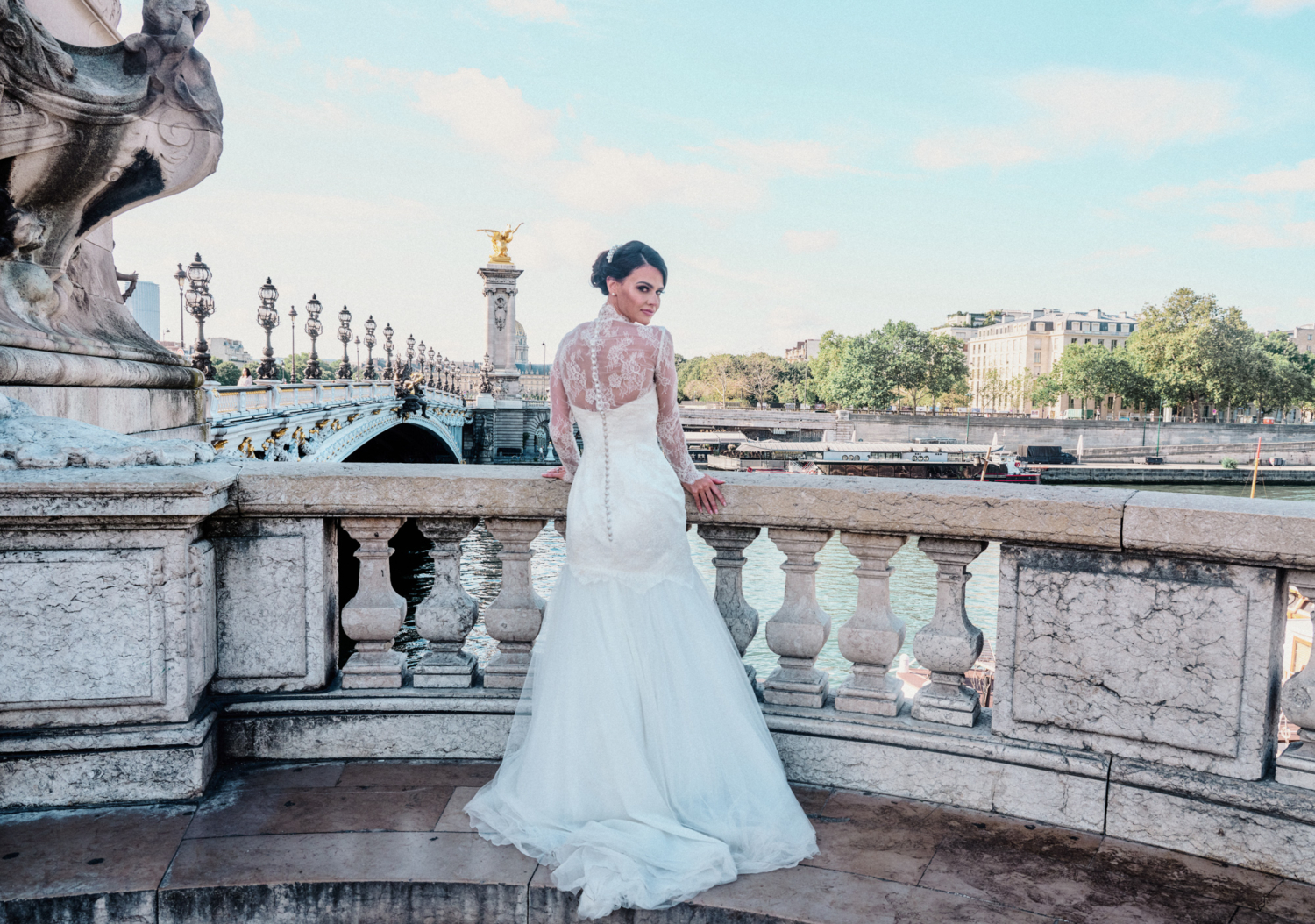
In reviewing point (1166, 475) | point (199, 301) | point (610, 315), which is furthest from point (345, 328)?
point (1166, 475)

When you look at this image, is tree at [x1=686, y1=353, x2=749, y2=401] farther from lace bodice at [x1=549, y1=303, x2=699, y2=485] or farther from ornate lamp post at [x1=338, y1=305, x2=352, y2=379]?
lace bodice at [x1=549, y1=303, x2=699, y2=485]

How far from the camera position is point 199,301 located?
48.0 feet

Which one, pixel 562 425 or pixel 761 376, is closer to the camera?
pixel 562 425

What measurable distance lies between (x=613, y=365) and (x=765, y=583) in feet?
76.2

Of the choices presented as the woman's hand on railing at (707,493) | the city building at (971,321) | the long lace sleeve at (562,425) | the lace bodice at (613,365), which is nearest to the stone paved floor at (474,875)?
the woman's hand on railing at (707,493)

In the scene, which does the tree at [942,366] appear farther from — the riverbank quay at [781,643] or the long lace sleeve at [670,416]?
the long lace sleeve at [670,416]

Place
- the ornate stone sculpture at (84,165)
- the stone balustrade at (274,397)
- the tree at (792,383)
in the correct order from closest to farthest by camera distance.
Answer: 1. the ornate stone sculpture at (84,165)
2. the stone balustrade at (274,397)
3. the tree at (792,383)

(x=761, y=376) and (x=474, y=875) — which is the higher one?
(x=761, y=376)

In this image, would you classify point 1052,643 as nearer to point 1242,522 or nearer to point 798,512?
point 1242,522

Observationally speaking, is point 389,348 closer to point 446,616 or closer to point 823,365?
point 446,616

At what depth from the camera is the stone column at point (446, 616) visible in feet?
9.86

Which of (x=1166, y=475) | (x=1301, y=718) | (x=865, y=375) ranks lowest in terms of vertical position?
(x=1166, y=475)

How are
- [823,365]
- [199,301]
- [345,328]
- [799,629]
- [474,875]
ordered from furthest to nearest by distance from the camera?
[823,365]
[345,328]
[199,301]
[799,629]
[474,875]

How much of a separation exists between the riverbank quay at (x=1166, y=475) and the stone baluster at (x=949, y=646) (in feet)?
172
